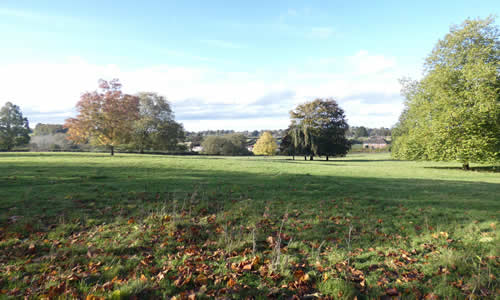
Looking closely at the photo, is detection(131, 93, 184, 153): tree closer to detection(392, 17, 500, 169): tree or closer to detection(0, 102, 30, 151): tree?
detection(0, 102, 30, 151): tree

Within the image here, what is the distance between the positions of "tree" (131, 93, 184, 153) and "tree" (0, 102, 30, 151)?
30781mm

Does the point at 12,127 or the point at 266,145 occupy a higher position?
the point at 12,127

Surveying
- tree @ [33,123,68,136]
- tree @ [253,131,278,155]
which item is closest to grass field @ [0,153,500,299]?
tree @ [253,131,278,155]

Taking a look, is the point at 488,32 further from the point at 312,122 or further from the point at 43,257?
the point at 43,257

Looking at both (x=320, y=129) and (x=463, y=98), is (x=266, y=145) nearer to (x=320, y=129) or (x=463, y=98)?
(x=320, y=129)

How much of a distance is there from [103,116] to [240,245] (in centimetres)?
3184

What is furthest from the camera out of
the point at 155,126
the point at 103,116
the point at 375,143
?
the point at 375,143

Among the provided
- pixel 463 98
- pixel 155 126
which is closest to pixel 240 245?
pixel 463 98

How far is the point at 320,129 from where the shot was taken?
4625cm

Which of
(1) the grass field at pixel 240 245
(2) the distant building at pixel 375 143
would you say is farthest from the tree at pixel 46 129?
(2) the distant building at pixel 375 143

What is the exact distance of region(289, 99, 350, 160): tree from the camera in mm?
45062

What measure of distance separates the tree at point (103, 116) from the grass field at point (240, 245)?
24.0 meters

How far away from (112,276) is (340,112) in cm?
4963

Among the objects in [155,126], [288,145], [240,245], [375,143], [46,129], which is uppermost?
[46,129]
